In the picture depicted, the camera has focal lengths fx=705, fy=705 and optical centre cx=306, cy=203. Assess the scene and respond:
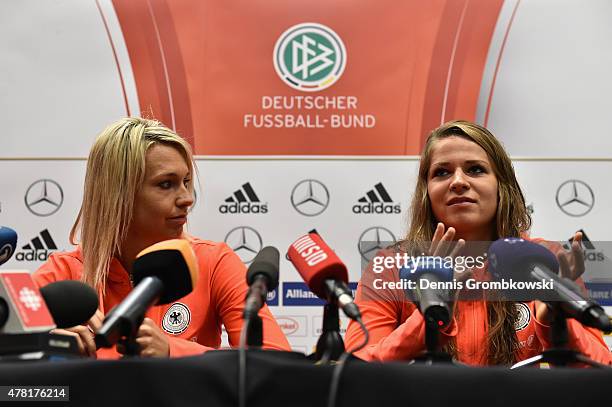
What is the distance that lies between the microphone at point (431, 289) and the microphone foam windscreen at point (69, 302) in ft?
1.62

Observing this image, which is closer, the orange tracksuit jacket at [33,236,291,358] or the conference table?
the conference table

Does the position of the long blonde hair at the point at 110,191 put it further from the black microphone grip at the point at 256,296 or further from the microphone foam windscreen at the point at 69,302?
the black microphone grip at the point at 256,296

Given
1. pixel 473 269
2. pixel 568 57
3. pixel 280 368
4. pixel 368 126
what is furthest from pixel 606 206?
pixel 280 368

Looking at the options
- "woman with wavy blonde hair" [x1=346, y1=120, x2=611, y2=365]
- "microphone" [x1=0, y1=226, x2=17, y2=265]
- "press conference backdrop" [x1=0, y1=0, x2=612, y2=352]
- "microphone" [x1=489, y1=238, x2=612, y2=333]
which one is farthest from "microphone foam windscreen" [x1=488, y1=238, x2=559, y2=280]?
"press conference backdrop" [x1=0, y1=0, x2=612, y2=352]

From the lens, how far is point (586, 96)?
2.70 meters

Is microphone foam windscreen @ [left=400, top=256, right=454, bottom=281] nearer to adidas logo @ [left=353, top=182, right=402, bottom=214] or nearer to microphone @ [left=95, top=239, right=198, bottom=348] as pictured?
microphone @ [left=95, top=239, right=198, bottom=348]

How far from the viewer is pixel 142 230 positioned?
6.32ft

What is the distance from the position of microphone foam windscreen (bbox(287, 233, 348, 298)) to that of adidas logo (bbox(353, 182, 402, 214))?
1.56 meters

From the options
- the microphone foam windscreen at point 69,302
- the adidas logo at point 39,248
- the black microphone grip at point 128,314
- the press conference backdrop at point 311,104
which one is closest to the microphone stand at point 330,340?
the black microphone grip at point 128,314

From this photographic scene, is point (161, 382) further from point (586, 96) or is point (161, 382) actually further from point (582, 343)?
point (586, 96)

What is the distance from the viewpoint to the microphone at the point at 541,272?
98 centimetres

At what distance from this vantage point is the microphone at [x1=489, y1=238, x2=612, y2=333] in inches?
38.5

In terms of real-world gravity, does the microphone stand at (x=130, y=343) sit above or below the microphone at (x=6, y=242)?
below

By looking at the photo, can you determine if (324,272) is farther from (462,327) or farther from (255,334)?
(462,327)
